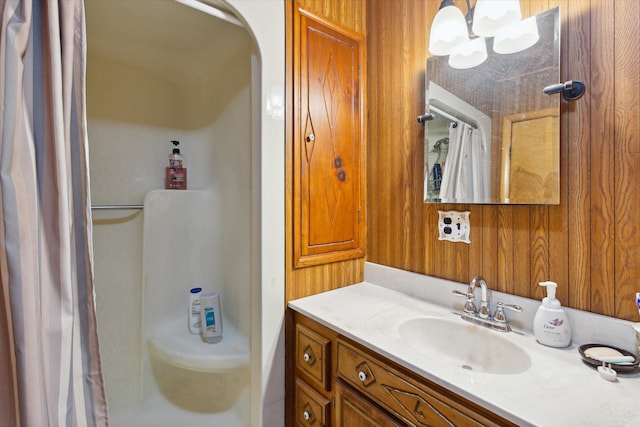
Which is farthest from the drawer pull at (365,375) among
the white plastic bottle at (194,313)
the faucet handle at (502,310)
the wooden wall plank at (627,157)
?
the white plastic bottle at (194,313)

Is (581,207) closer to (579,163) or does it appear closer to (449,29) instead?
(579,163)

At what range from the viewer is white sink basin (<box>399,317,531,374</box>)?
95cm

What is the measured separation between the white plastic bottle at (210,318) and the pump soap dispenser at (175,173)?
0.70m

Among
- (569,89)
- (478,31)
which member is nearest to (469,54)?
(478,31)

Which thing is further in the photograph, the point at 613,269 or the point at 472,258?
the point at 472,258

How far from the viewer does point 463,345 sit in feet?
3.54

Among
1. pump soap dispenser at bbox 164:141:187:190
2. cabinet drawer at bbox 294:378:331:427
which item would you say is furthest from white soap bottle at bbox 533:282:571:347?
pump soap dispenser at bbox 164:141:187:190

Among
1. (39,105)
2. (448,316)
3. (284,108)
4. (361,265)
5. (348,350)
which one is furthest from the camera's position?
(361,265)

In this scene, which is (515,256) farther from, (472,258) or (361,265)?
(361,265)

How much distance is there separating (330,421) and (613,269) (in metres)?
1.03

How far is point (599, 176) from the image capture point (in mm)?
892

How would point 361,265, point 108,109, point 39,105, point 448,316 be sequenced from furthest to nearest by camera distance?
1. point 108,109
2. point 361,265
3. point 448,316
4. point 39,105

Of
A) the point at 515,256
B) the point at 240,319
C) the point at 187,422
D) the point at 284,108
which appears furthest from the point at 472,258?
the point at 187,422

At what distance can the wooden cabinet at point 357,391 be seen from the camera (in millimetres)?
752
